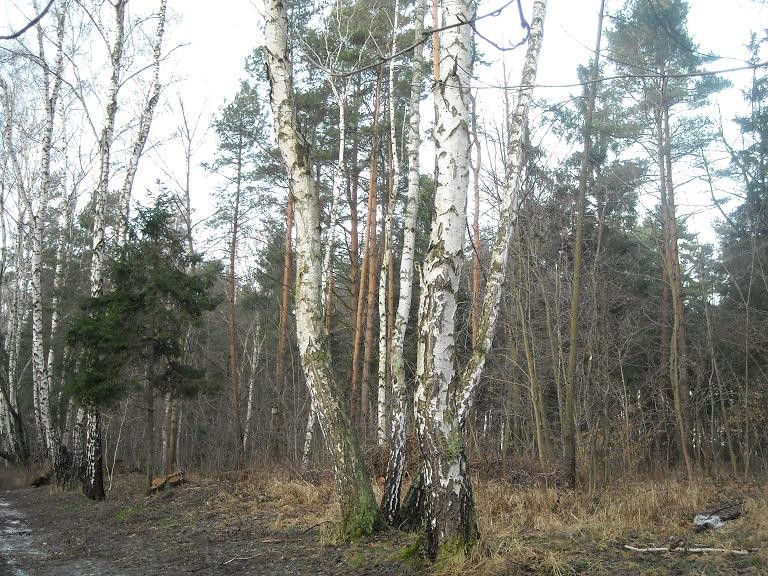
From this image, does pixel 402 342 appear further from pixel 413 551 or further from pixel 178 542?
pixel 413 551

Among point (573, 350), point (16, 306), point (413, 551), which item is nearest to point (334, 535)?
point (413, 551)

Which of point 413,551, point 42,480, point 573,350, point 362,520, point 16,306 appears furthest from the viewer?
point 16,306

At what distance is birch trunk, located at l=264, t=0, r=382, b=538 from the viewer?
20.5 feet

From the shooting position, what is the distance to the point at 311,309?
253 inches

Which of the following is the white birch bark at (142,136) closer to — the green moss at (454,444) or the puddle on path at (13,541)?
the puddle on path at (13,541)

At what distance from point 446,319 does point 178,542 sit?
509 centimetres

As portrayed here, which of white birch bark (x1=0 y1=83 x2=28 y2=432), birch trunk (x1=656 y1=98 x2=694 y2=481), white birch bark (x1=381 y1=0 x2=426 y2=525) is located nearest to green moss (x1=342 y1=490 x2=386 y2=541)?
white birch bark (x1=381 y1=0 x2=426 y2=525)

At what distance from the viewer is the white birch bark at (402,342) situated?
22.4 ft

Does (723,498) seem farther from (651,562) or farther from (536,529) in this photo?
(651,562)

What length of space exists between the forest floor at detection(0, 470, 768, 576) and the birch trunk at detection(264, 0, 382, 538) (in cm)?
45

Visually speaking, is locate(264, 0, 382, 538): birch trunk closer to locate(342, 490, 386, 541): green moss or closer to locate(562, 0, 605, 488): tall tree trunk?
locate(342, 490, 386, 541): green moss

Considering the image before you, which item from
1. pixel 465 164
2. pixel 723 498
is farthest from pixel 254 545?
pixel 723 498

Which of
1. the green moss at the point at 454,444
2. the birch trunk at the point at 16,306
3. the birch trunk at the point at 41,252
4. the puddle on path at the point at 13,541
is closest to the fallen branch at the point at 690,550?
the green moss at the point at 454,444

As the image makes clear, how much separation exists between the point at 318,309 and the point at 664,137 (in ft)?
47.9
